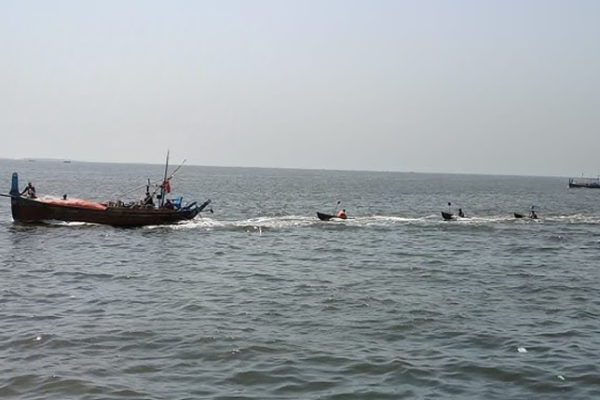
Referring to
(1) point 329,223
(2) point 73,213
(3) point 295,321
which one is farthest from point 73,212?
(3) point 295,321

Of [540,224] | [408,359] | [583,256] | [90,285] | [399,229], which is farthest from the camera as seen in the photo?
[540,224]

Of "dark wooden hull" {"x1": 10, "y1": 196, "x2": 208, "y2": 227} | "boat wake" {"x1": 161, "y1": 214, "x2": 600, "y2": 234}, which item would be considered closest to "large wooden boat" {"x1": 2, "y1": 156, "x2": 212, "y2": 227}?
"dark wooden hull" {"x1": 10, "y1": 196, "x2": 208, "y2": 227}

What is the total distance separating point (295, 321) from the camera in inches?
735

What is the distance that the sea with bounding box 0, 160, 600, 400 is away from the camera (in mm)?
13516

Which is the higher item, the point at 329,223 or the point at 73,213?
the point at 73,213

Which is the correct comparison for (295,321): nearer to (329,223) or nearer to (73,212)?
(73,212)

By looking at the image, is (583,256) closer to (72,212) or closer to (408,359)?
(408,359)

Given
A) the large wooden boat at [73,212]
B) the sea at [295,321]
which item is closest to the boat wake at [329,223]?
the large wooden boat at [73,212]

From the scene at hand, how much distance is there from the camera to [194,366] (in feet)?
47.1

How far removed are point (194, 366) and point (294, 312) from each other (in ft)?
19.3

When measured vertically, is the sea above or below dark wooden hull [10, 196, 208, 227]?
below

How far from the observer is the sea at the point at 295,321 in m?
13.5

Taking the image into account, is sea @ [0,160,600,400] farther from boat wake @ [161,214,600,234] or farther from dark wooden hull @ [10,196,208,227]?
boat wake @ [161,214,600,234]

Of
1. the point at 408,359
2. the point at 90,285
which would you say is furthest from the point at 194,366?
the point at 90,285
